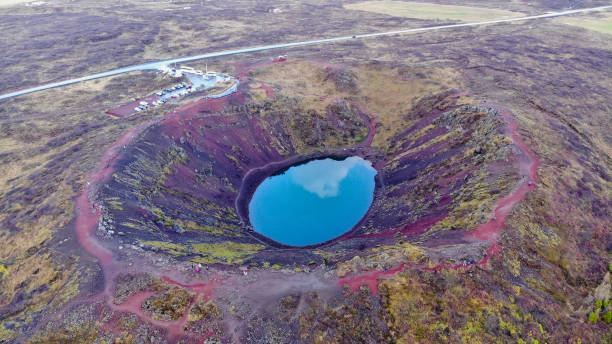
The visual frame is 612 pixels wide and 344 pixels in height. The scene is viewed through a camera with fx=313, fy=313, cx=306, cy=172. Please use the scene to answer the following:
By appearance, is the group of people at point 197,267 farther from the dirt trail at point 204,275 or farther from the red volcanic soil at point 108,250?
the red volcanic soil at point 108,250

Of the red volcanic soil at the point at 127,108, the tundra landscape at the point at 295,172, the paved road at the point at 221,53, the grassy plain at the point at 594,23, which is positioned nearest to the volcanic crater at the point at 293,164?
the tundra landscape at the point at 295,172

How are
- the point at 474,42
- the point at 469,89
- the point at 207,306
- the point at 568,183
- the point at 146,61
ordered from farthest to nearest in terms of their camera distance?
the point at 474,42
the point at 146,61
the point at 469,89
the point at 568,183
the point at 207,306

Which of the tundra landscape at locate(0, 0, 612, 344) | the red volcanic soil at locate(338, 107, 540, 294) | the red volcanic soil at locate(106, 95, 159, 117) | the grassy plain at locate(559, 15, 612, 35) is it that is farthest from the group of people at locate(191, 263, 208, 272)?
the grassy plain at locate(559, 15, 612, 35)

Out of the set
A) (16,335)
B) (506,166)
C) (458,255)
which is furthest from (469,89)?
(16,335)

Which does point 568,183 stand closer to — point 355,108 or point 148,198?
point 355,108

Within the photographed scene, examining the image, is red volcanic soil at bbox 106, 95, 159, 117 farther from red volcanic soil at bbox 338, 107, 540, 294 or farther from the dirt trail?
red volcanic soil at bbox 338, 107, 540, 294

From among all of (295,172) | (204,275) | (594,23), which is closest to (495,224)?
(204,275)

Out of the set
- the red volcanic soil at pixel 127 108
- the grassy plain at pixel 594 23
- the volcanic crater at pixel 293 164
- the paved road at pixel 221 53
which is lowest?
the volcanic crater at pixel 293 164
